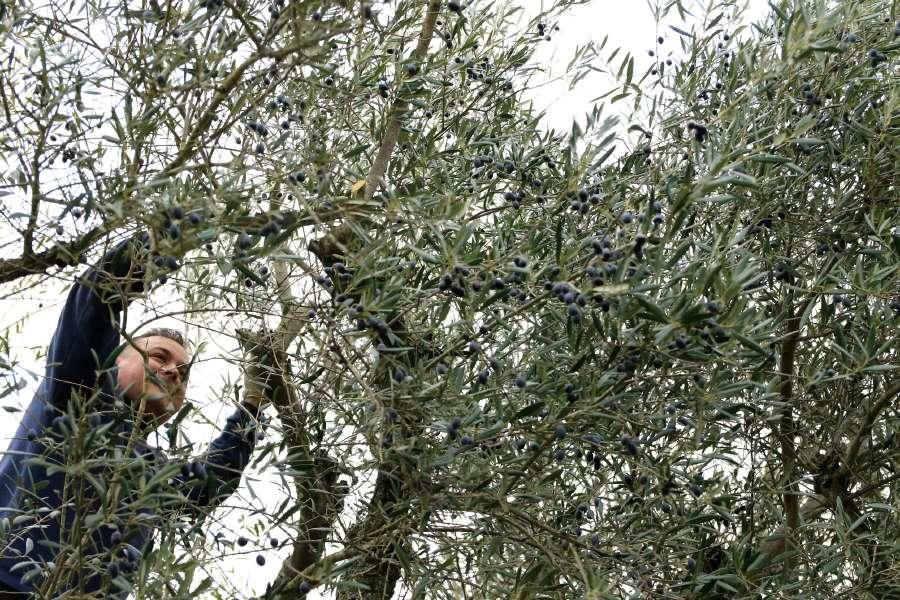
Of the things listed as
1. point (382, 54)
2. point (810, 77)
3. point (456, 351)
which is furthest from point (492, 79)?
point (456, 351)

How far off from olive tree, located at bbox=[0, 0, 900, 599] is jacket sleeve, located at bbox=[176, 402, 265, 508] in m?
0.11

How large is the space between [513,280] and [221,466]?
930 millimetres

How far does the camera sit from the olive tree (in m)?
3.08

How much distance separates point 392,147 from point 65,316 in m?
1.33

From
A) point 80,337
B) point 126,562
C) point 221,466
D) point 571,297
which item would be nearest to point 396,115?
point 80,337

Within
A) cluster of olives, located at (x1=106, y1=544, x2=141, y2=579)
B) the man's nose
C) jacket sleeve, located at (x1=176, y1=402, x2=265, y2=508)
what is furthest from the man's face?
cluster of olives, located at (x1=106, y1=544, x2=141, y2=579)

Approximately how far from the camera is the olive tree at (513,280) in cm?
308

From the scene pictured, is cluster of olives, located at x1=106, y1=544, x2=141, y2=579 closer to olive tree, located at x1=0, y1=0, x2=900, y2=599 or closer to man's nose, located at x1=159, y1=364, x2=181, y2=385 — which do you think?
olive tree, located at x1=0, y1=0, x2=900, y2=599

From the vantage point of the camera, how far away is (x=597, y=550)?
11.1ft

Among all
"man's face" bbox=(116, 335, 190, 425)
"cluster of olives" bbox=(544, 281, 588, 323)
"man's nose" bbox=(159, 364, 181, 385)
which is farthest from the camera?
"man's nose" bbox=(159, 364, 181, 385)

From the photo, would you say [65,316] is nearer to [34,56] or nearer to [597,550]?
[34,56]

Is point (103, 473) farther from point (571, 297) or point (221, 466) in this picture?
point (571, 297)

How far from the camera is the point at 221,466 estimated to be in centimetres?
301

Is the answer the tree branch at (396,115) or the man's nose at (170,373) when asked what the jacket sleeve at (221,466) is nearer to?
the man's nose at (170,373)
